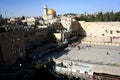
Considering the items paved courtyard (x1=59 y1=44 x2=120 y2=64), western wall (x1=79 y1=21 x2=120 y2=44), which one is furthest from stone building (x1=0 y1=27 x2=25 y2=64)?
western wall (x1=79 y1=21 x2=120 y2=44)

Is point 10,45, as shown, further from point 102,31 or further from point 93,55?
point 102,31

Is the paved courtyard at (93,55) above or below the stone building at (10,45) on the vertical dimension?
below

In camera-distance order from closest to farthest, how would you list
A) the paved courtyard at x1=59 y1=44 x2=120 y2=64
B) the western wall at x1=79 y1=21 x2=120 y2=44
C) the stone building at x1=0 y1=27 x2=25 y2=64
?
the stone building at x1=0 y1=27 x2=25 y2=64, the paved courtyard at x1=59 y1=44 x2=120 y2=64, the western wall at x1=79 y1=21 x2=120 y2=44

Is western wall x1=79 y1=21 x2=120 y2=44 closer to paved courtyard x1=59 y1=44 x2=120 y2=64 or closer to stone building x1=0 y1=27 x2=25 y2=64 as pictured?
paved courtyard x1=59 y1=44 x2=120 y2=64

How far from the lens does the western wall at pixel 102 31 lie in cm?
2798

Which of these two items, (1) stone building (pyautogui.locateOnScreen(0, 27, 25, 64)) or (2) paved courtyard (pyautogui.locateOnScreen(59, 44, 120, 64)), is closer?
(1) stone building (pyautogui.locateOnScreen(0, 27, 25, 64))

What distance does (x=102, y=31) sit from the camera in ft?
96.7

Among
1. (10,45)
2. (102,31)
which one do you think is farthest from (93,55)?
(102,31)

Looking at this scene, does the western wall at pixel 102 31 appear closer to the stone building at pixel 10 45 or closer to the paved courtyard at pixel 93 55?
the paved courtyard at pixel 93 55

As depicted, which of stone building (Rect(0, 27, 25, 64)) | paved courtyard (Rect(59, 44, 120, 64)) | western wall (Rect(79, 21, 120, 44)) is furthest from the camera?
Answer: western wall (Rect(79, 21, 120, 44))

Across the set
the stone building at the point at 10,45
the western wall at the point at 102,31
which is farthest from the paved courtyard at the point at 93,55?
the western wall at the point at 102,31

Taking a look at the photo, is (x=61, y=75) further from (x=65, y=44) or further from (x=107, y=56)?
(x=65, y=44)

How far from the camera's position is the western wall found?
27983mm

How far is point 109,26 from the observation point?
95.7ft
